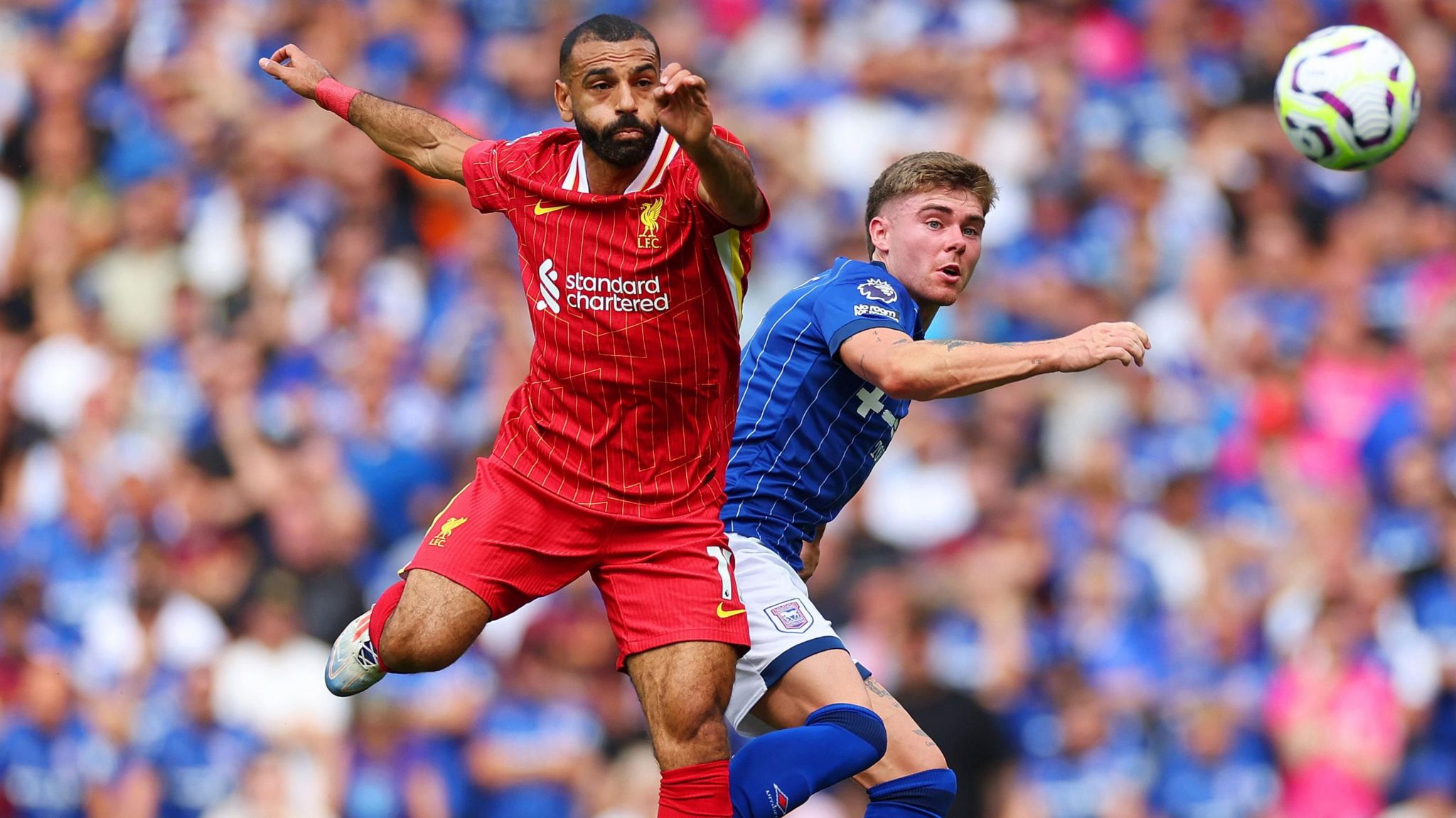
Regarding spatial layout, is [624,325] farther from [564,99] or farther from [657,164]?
[564,99]

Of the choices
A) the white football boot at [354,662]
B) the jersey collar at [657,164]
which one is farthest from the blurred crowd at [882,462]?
the jersey collar at [657,164]

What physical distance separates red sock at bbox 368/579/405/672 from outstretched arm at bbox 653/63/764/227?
5.33 ft

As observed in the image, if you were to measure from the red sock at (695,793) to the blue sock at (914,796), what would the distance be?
0.57 metres

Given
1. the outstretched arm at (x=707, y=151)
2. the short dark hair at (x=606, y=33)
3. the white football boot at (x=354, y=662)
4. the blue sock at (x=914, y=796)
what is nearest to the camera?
the outstretched arm at (x=707, y=151)

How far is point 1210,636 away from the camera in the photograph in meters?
10.1

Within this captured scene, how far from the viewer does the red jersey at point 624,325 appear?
5832 mm

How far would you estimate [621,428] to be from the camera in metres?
5.97

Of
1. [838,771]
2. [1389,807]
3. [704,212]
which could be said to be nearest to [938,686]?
[1389,807]

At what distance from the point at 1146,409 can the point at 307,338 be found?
5.24 metres

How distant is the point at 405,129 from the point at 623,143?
1.04m

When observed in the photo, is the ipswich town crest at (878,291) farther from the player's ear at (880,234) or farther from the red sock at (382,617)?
the red sock at (382,617)

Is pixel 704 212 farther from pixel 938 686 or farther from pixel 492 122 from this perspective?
pixel 492 122

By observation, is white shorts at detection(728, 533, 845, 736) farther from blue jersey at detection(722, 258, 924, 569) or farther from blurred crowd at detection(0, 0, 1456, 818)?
blurred crowd at detection(0, 0, 1456, 818)

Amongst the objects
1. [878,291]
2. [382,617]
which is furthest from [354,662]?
[878,291]
